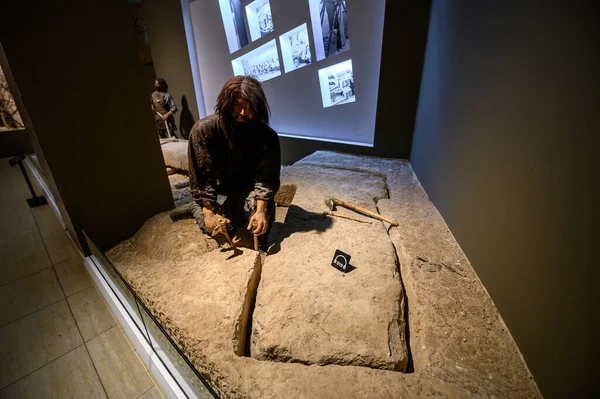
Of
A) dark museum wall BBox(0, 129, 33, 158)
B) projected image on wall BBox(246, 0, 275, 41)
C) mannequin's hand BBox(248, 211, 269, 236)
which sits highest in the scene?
projected image on wall BBox(246, 0, 275, 41)

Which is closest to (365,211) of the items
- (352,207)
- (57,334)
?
(352,207)

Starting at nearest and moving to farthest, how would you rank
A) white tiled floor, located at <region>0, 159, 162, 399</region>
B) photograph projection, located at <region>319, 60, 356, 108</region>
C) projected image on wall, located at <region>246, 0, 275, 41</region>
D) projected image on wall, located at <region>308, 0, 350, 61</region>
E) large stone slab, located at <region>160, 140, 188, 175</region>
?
white tiled floor, located at <region>0, 159, 162, 399</region> < projected image on wall, located at <region>308, 0, 350, 61</region> < photograph projection, located at <region>319, 60, 356, 108</region> < large stone slab, located at <region>160, 140, 188, 175</region> < projected image on wall, located at <region>246, 0, 275, 41</region>

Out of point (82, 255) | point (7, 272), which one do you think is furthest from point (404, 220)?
point (7, 272)

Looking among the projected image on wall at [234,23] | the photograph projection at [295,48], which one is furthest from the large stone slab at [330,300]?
the projected image on wall at [234,23]

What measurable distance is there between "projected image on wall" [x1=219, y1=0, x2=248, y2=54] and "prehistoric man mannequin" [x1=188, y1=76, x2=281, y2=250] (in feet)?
16.3

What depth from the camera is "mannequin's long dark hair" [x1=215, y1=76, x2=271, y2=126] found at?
5.82ft

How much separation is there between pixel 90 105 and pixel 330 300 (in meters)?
2.07

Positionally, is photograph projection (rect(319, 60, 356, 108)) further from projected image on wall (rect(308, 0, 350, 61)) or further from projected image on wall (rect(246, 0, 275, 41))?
projected image on wall (rect(246, 0, 275, 41))

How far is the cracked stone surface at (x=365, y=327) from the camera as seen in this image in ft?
3.80

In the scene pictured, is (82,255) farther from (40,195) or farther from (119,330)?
(40,195)

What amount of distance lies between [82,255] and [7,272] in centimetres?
64

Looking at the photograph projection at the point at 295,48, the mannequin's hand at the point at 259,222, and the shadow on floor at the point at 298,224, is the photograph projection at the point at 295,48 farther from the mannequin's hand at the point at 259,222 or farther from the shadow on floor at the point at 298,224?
the mannequin's hand at the point at 259,222

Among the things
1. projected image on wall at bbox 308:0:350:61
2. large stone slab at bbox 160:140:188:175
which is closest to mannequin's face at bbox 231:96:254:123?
large stone slab at bbox 160:140:188:175

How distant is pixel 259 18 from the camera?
5.51 metres
